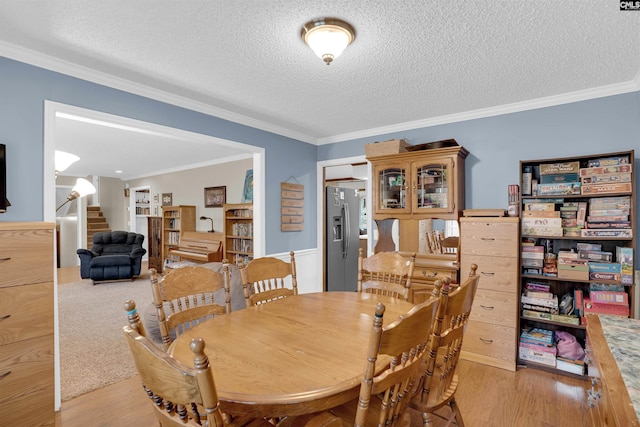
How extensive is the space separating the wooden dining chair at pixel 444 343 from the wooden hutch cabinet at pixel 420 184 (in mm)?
1833

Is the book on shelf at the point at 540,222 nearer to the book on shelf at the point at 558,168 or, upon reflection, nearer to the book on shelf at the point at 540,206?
the book on shelf at the point at 540,206

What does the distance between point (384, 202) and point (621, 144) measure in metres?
2.12

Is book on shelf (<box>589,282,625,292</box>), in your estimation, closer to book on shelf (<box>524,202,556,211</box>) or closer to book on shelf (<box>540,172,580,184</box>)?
book on shelf (<box>524,202,556,211</box>)

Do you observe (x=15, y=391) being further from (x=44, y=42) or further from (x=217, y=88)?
(x=217, y=88)

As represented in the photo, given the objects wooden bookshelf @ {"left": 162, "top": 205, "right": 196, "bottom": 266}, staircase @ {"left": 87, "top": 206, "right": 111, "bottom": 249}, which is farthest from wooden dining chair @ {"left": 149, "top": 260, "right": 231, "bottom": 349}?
staircase @ {"left": 87, "top": 206, "right": 111, "bottom": 249}

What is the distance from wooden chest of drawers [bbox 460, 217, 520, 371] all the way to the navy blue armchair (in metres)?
6.28

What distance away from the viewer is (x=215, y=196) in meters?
6.84

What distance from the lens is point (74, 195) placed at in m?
5.46

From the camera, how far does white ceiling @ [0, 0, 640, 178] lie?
1713 millimetres

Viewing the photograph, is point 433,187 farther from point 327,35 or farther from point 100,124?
point 100,124

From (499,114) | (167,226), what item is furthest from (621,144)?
(167,226)

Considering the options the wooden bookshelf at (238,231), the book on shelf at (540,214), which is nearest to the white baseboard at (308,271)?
the wooden bookshelf at (238,231)

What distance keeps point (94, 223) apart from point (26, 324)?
8.55 m

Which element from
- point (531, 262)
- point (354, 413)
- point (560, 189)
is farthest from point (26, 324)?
point (560, 189)
